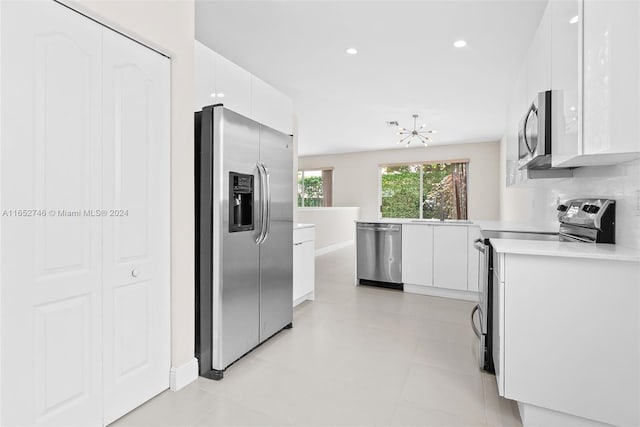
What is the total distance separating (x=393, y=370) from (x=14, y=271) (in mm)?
2056

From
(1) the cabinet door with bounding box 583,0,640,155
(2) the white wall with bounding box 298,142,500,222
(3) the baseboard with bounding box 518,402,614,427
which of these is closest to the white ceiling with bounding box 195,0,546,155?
(1) the cabinet door with bounding box 583,0,640,155

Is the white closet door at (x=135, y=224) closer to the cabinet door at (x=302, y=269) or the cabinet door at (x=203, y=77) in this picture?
the cabinet door at (x=203, y=77)

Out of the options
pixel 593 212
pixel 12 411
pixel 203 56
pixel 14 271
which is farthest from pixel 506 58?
pixel 12 411

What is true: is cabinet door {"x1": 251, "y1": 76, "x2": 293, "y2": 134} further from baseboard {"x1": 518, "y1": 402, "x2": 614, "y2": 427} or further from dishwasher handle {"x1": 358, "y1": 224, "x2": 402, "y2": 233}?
baseboard {"x1": 518, "y1": 402, "x2": 614, "y2": 427}

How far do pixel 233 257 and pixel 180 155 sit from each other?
0.72 meters

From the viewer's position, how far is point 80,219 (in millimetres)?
1499

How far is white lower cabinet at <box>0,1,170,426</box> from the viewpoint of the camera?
4.23 feet

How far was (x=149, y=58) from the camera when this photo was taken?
5.94 feet

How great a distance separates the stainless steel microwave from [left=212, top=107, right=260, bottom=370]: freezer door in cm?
175

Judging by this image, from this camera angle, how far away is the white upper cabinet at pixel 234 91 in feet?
7.80

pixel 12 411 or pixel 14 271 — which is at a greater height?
pixel 14 271

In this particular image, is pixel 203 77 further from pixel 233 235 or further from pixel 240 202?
pixel 233 235

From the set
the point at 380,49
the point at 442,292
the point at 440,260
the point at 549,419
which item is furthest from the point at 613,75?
the point at 442,292

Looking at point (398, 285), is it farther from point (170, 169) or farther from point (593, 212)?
point (170, 169)
